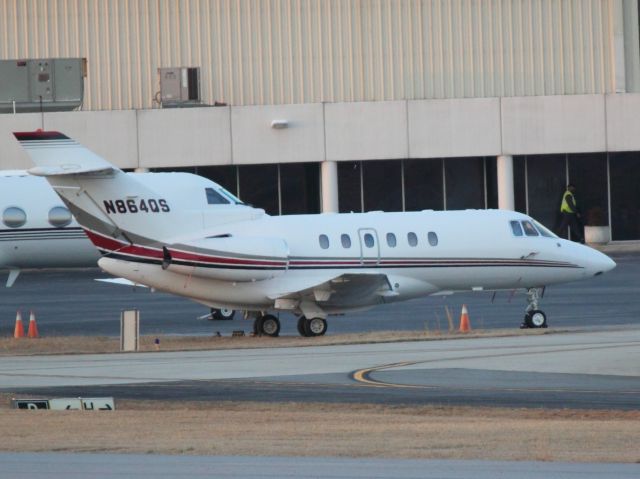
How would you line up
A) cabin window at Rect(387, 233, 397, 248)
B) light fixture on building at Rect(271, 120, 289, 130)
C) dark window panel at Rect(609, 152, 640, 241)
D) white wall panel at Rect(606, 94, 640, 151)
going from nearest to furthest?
cabin window at Rect(387, 233, 397, 248) → light fixture on building at Rect(271, 120, 289, 130) → white wall panel at Rect(606, 94, 640, 151) → dark window panel at Rect(609, 152, 640, 241)

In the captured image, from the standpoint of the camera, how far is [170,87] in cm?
5462

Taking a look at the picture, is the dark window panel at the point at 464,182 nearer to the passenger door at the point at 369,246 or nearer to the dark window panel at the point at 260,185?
the dark window panel at the point at 260,185

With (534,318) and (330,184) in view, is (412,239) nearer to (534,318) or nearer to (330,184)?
(534,318)

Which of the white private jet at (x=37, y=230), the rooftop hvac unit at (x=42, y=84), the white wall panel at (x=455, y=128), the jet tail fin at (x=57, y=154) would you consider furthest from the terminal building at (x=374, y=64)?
the jet tail fin at (x=57, y=154)

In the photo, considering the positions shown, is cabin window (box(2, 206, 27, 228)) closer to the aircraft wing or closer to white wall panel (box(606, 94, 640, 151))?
the aircraft wing

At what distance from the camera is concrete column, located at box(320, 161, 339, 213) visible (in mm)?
54906

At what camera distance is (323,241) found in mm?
31844

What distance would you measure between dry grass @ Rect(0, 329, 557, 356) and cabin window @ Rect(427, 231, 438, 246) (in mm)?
2322

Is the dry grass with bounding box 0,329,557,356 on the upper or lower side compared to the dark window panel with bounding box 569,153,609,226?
lower

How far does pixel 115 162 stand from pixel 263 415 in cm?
3718

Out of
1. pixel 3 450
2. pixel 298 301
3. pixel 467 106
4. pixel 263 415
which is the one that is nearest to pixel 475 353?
pixel 298 301

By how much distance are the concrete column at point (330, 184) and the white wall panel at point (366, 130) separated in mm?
360

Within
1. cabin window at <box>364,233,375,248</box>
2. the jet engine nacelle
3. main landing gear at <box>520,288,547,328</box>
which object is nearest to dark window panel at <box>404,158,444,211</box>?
cabin window at <box>364,233,375,248</box>

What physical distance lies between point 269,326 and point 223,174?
82.8ft
